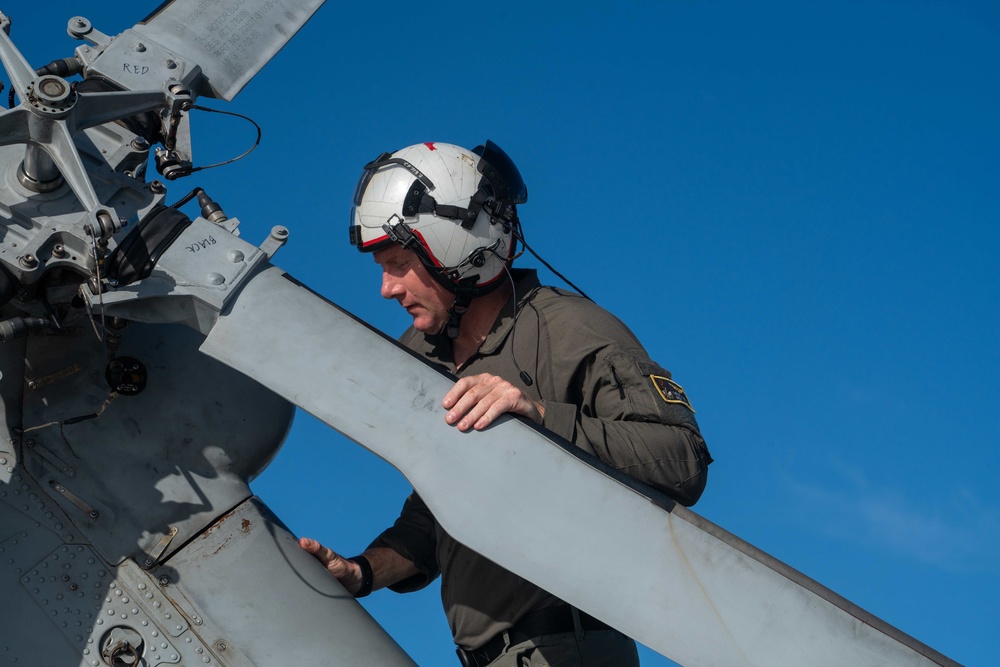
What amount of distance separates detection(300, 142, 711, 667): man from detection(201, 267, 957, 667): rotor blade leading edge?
49.6 inches

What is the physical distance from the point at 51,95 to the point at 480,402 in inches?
98.3

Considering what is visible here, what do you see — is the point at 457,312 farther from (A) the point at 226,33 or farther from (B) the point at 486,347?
(A) the point at 226,33

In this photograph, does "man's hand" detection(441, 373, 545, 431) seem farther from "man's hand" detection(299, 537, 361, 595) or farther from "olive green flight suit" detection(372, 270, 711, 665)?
"man's hand" detection(299, 537, 361, 595)

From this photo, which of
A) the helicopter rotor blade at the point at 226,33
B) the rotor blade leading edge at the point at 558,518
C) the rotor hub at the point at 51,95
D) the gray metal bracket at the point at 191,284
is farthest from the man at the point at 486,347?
the rotor hub at the point at 51,95

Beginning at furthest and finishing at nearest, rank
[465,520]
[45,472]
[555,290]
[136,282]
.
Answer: [555,290], [45,472], [136,282], [465,520]

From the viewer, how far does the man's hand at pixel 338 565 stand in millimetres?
6844

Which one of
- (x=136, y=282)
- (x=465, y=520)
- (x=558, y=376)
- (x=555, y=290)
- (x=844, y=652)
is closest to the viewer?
(x=844, y=652)

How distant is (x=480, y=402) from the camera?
16.8 feet

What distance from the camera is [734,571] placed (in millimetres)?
4715

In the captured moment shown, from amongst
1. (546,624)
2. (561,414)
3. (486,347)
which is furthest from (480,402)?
(546,624)

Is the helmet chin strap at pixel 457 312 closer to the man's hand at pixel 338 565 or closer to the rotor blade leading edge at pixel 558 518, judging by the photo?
the man's hand at pixel 338 565

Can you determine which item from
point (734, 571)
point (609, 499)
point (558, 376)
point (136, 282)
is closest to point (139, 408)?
point (136, 282)

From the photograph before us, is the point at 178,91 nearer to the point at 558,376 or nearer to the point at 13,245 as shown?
the point at 13,245

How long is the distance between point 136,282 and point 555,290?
2647mm
